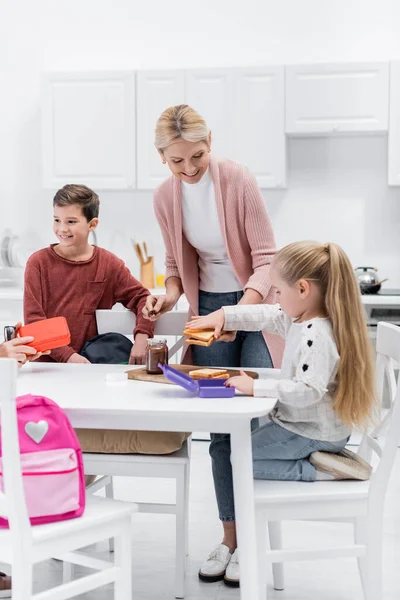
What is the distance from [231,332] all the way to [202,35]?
10.00 feet

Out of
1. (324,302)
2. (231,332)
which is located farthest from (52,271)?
(324,302)

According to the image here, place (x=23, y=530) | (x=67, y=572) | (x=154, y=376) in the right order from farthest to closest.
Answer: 1. (x=67, y=572)
2. (x=154, y=376)
3. (x=23, y=530)

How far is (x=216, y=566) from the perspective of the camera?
2637 mm

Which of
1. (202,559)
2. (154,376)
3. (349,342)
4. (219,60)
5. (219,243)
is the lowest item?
(202,559)

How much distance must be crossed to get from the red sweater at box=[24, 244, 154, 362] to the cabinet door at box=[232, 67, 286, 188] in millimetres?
1941

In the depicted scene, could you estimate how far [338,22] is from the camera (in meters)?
4.88

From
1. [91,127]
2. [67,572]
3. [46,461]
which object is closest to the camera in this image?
[46,461]

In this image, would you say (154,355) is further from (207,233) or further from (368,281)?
(368,281)

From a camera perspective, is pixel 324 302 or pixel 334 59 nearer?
pixel 324 302

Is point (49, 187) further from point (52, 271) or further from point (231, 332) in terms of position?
point (231, 332)

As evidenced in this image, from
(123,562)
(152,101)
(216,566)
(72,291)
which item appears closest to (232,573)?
(216,566)

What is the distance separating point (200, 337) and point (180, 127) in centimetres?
62

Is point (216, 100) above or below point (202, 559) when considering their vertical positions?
above

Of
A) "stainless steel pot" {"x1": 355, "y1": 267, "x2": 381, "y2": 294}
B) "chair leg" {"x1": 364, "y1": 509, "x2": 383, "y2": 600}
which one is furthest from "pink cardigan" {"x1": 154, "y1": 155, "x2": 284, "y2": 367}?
"stainless steel pot" {"x1": 355, "y1": 267, "x2": 381, "y2": 294}
